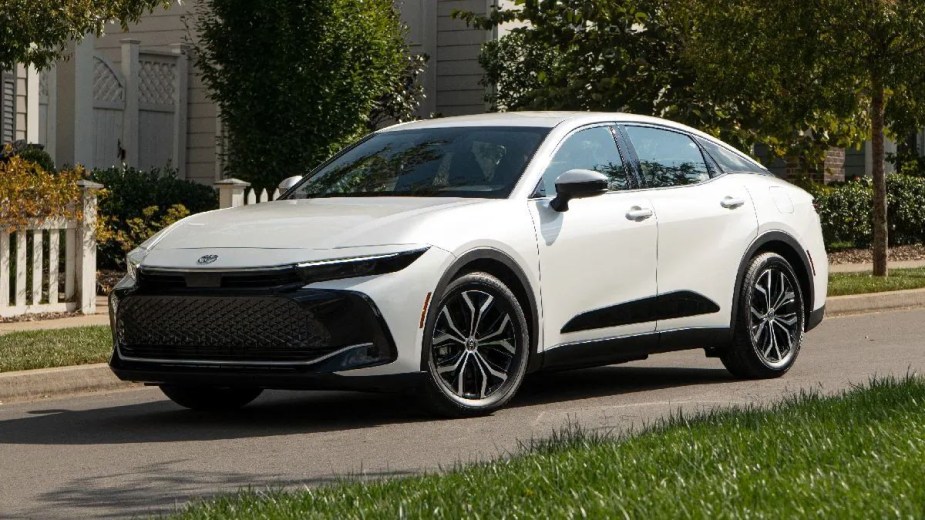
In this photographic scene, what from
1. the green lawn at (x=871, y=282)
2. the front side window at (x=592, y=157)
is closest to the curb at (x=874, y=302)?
the green lawn at (x=871, y=282)

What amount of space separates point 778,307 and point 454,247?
306cm

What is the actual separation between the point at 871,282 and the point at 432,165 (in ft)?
33.2

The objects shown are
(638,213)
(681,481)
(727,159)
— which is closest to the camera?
(681,481)

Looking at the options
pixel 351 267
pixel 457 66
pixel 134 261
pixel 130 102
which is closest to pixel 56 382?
pixel 134 261

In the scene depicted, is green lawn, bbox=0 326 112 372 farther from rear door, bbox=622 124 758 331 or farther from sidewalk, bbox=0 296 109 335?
rear door, bbox=622 124 758 331

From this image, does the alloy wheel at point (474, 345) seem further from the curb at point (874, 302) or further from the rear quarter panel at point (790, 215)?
the curb at point (874, 302)

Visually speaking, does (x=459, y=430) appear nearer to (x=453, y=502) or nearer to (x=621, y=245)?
(x=621, y=245)

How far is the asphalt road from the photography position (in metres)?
7.02

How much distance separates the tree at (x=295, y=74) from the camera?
20234mm

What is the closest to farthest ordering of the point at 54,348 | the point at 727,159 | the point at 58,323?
the point at 727,159 → the point at 54,348 → the point at 58,323

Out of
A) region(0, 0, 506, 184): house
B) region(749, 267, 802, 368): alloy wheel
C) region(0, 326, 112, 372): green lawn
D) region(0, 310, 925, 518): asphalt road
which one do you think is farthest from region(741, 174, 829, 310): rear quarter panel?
region(0, 0, 506, 184): house

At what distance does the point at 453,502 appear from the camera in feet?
18.7

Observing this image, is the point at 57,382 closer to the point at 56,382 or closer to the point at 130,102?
the point at 56,382

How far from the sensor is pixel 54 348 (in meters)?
11.6
